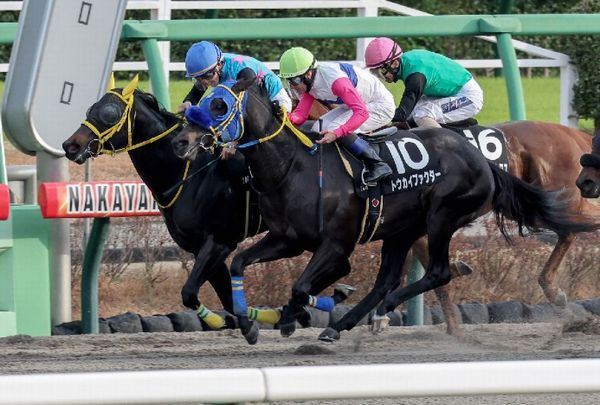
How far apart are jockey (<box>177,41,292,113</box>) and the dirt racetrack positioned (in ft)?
4.34

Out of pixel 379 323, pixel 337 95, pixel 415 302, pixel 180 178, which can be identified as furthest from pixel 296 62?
pixel 415 302

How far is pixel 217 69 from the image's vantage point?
7652mm

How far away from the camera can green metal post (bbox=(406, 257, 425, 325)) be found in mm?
8852

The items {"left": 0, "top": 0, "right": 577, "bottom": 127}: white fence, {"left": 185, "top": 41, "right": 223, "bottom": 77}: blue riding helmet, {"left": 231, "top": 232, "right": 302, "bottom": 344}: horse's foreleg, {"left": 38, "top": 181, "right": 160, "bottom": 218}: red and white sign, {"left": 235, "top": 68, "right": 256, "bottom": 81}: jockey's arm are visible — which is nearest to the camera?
{"left": 235, "top": 68, "right": 256, "bottom": 81}: jockey's arm

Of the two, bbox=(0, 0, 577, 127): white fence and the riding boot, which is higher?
bbox=(0, 0, 577, 127): white fence

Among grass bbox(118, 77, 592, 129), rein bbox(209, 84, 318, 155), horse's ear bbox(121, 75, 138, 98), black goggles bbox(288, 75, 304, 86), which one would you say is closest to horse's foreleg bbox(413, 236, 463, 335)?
rein bbox(209, 84, 318, 155)

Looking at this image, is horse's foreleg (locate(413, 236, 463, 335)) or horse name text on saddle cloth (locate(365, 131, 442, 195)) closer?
horse name text on saddle cloth (locate(365, 131, 442, 195))

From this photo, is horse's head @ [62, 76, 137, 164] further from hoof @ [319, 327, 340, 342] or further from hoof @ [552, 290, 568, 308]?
hoof @ [552, 290, 568, 308]

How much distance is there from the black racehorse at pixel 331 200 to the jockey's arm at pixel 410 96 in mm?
429

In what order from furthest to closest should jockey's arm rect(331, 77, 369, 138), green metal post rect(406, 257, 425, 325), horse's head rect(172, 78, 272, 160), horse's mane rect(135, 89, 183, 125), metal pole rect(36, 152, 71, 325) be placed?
green metal post rect(406, 257, 425, 325)
metal pole rect(36, 152, 71, 325)
horse's mane rect(135, 89, 183, 125)
jockey's arm rect(331, 77, 369, 138)
horse's head rect(172, 78, 272, 160)

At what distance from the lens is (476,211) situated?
7930 millimetres

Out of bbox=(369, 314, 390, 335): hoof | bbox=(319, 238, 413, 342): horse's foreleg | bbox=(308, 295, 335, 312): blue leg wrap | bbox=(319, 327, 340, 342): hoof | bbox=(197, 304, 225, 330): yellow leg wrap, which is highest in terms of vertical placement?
bbox=(319, 238, 413, 342): horse's foreleg

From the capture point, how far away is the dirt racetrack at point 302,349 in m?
6.69

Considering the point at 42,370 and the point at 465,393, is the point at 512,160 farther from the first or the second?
the point at 465,393
